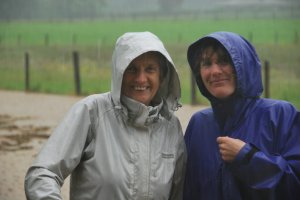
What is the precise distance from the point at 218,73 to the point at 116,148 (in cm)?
45

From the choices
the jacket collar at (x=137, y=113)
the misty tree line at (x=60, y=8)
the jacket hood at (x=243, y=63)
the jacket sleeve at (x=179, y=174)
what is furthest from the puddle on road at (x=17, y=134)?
the jacket hood at (x=243, y=63)

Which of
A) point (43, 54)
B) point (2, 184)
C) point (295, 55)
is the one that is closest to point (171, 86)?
point (2, 184)

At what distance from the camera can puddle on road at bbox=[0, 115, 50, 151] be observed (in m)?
8.09

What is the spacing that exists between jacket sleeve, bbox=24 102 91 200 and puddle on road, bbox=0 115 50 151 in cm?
592

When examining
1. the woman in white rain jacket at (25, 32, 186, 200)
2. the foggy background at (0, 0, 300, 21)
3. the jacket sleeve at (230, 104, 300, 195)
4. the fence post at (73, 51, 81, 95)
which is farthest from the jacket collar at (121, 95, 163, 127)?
the fence post at (73, 51, 81, 95)

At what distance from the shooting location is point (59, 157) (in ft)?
6.77

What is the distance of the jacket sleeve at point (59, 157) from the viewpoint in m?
1.98

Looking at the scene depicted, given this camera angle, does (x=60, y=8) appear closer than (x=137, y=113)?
No

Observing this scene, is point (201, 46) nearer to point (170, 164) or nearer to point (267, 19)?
point (170, 164)

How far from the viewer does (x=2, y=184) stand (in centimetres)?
600

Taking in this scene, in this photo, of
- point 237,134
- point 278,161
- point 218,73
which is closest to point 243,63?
point 218,73

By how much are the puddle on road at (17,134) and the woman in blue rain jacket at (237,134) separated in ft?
19.2

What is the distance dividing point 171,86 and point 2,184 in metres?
3.99

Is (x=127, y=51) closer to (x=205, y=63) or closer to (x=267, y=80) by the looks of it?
(x=205, y=63)
